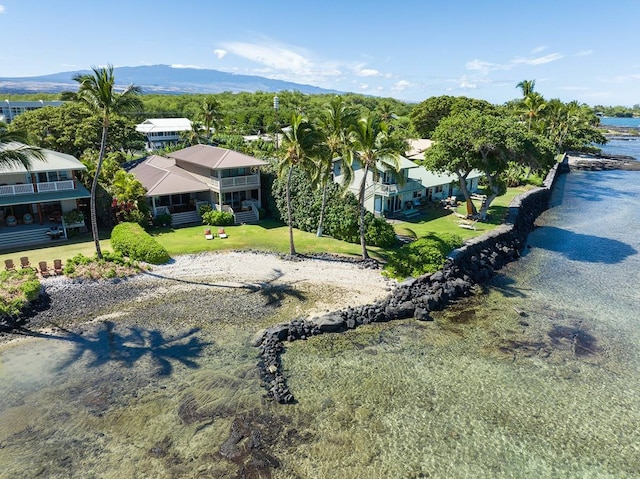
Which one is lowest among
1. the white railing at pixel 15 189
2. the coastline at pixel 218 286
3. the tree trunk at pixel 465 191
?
the coastline at pixel 218 286

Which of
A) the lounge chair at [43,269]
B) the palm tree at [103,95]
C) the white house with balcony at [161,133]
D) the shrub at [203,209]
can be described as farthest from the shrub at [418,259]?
the white house with balcony at [161,133]

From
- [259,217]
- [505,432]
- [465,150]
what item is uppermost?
[465,150]

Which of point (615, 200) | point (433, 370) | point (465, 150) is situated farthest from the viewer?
point (615, 200)

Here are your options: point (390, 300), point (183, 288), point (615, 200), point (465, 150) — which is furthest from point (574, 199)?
point (183, 288)

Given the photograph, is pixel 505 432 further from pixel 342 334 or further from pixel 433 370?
pixel 342 334

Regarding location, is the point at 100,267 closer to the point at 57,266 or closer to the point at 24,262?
the point at 57,266

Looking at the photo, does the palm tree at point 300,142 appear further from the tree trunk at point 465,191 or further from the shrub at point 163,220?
the tree trunk at point 465,191

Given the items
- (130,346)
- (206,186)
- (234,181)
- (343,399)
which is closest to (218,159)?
(234,181)
